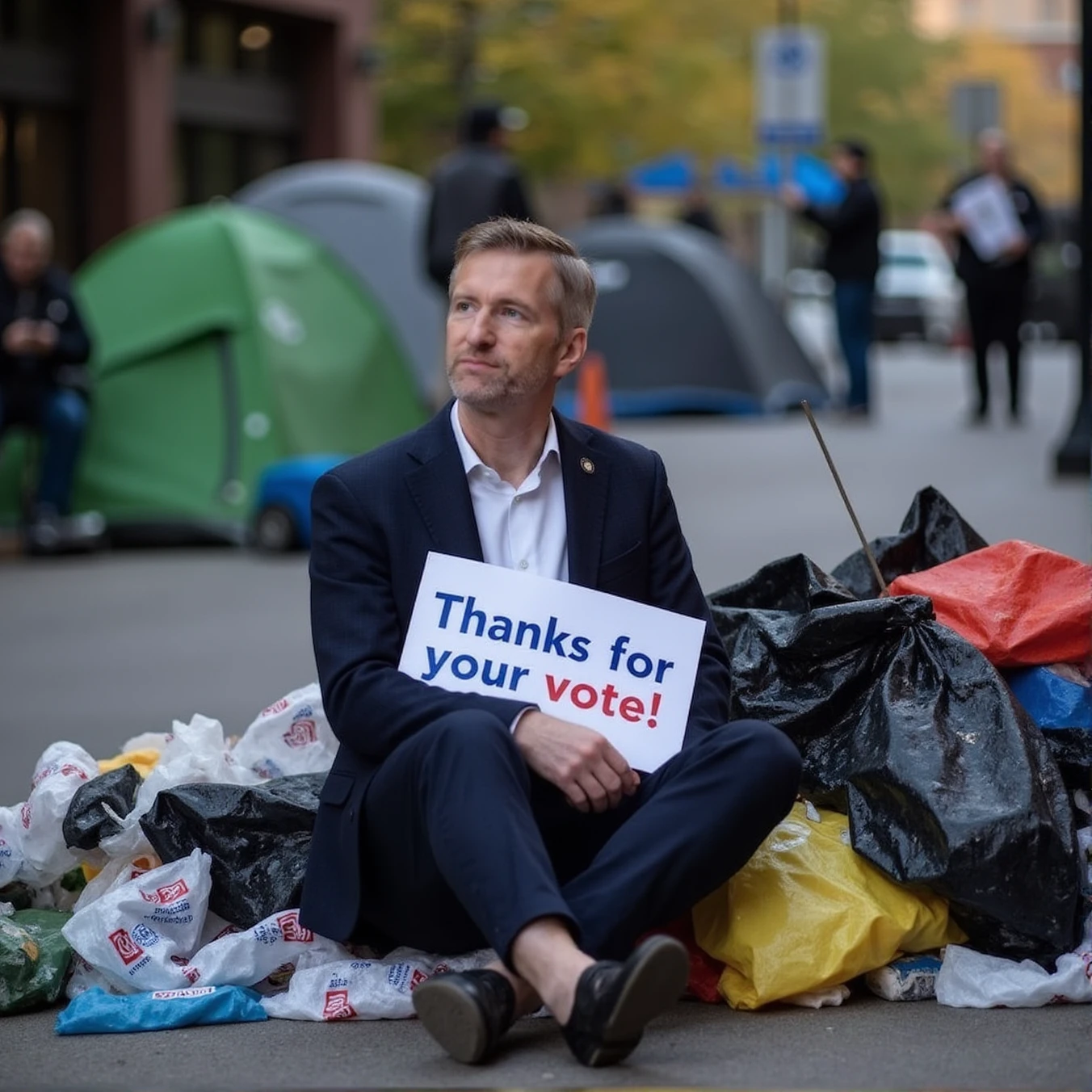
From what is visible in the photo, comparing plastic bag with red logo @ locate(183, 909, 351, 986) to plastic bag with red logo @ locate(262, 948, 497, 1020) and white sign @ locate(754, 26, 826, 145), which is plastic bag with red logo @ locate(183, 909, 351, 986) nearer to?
plastic bag with red logo @ locate(262, 948, 497, 1020)

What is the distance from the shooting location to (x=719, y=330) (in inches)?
676

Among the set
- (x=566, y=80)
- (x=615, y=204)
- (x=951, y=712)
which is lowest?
(x=951, y=712)

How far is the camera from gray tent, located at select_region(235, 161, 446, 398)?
15.6 meters

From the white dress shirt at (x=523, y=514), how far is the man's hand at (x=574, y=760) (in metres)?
0.39

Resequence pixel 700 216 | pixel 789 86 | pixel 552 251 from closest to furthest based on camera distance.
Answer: pixel 552 251 → pixel 789 86 → pixel 700 216

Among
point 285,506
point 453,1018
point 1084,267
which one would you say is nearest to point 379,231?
point 285,506

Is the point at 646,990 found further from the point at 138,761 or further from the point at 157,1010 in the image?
Answer: the point at 138,761

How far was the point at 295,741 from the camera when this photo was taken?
16.0ft

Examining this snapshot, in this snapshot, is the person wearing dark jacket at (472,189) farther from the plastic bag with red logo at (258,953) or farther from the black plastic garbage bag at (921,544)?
the plastic bag with red logo at (258,953)

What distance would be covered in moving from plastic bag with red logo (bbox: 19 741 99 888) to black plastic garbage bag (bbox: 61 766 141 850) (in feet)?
0.12

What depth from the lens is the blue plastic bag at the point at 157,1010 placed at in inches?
156

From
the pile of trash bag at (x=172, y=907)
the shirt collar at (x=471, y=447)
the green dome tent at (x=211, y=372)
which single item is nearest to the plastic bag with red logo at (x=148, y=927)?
the pile of trash bag at (x=172, y=907)

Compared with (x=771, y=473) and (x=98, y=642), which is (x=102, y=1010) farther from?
(x=771, y=473)

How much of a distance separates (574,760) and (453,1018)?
1.59ft
